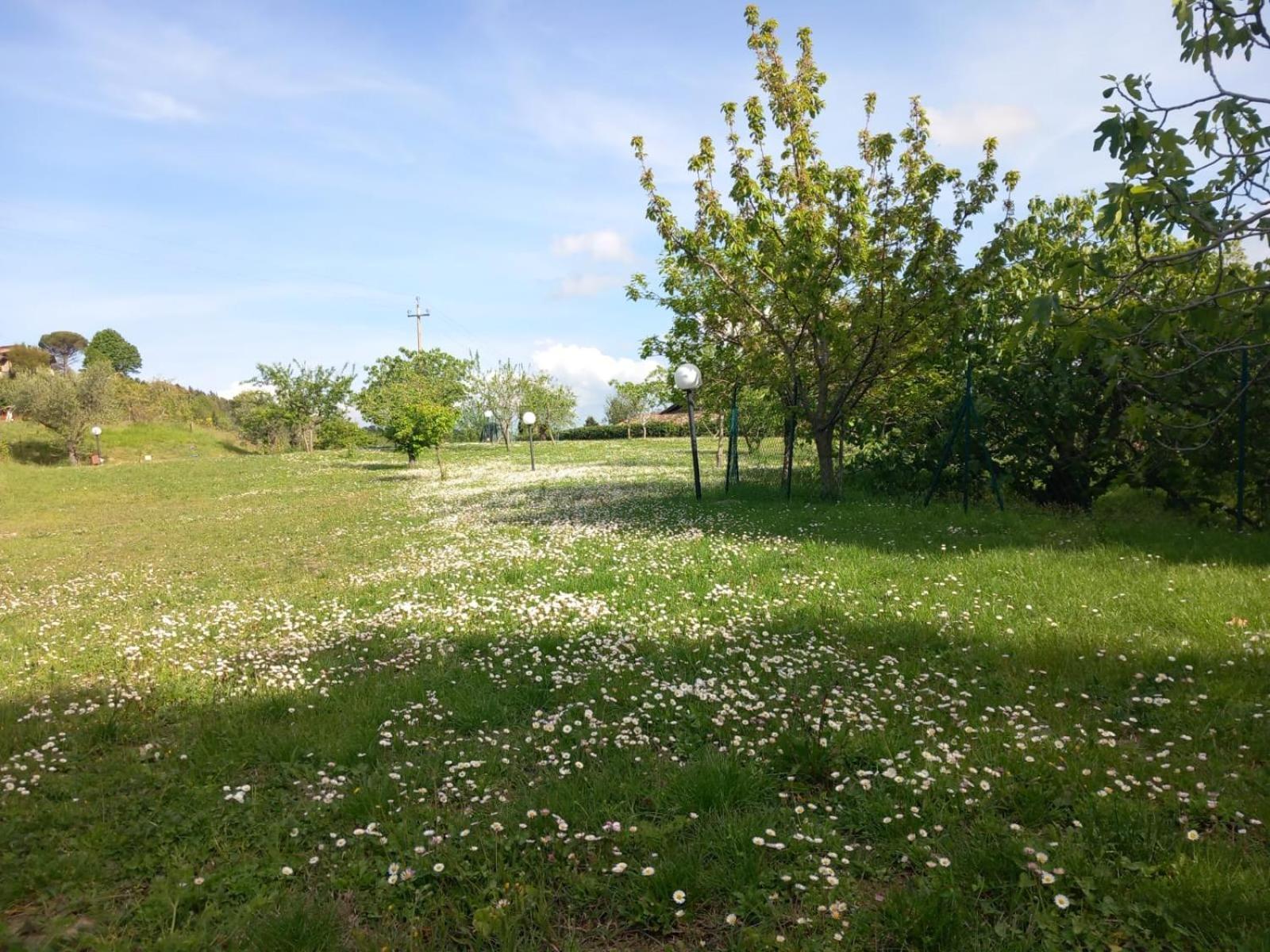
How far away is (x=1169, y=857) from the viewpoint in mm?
3029

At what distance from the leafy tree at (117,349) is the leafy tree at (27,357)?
1728 cm

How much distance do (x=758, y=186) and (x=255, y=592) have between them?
11294mm

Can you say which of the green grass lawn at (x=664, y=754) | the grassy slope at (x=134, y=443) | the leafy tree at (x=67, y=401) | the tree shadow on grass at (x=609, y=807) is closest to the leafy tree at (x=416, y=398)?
the grassy slope at (x=134, y=443)

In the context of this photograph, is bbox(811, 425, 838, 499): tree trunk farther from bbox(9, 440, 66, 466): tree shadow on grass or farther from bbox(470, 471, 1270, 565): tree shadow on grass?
bbox(9, 440, 66, 466): tree shadow on grass

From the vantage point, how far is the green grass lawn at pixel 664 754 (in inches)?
113

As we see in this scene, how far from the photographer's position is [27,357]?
78.9 m

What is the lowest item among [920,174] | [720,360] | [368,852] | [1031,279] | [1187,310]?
[368,852]

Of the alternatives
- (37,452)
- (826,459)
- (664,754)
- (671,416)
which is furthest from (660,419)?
(664,754)

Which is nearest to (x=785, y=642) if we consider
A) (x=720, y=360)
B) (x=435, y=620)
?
(x=435, y=620)

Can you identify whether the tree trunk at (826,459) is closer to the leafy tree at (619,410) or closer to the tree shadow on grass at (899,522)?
the tree shadow on grass at (899,522)

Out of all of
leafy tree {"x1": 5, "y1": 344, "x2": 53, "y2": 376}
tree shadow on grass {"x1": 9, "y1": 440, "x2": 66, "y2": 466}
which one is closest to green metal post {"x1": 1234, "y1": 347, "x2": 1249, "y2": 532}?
tree shadow on grass {"x1": 9, "y1": 440, "x2": 66, "y2": 466}

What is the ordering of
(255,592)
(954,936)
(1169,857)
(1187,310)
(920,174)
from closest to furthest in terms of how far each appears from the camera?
(954,936) → (1169,857) → (1187,310) → (255,592) → (920,174)

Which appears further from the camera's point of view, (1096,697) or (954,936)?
(1096,697)

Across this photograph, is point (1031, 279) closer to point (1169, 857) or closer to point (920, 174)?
point (920, 174)
